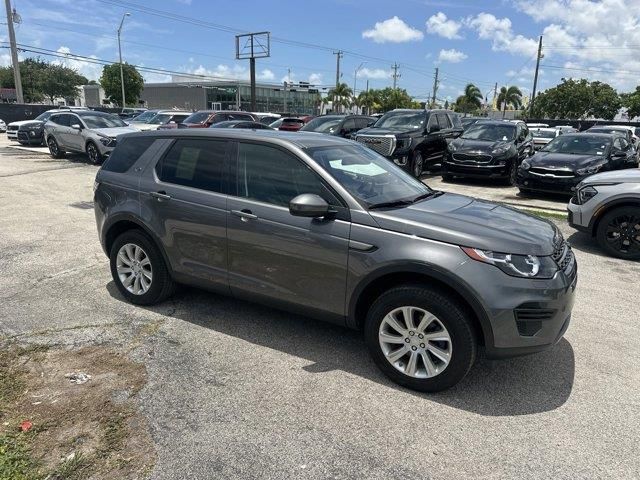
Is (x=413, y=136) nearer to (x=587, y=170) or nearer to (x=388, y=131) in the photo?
(x=388, y=131)

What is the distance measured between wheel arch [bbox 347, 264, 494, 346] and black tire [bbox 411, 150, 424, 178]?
1075cm

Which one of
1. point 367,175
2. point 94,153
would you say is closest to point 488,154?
point 367,175

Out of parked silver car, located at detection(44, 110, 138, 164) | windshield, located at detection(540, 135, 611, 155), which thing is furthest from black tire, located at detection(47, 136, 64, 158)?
windshield, located at detection(540, 135, 611, 155)

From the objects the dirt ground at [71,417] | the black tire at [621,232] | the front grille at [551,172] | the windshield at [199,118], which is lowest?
the dirt ground at [71,417]

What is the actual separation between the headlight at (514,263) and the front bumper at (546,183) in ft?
27.4

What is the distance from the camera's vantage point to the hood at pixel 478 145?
13312 mm

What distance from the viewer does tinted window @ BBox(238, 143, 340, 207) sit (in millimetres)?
3826

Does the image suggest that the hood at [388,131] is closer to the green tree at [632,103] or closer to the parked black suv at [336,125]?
the parked black suv at [336,125]

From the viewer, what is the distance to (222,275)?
4.20 metres

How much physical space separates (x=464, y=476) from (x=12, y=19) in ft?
145

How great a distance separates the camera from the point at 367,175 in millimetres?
4180

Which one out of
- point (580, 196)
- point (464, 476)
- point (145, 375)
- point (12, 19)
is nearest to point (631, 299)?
point (580, 196)

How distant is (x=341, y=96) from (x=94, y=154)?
6796 centimetres

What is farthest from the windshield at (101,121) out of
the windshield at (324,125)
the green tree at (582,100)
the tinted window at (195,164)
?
the green tree at (582,100)
